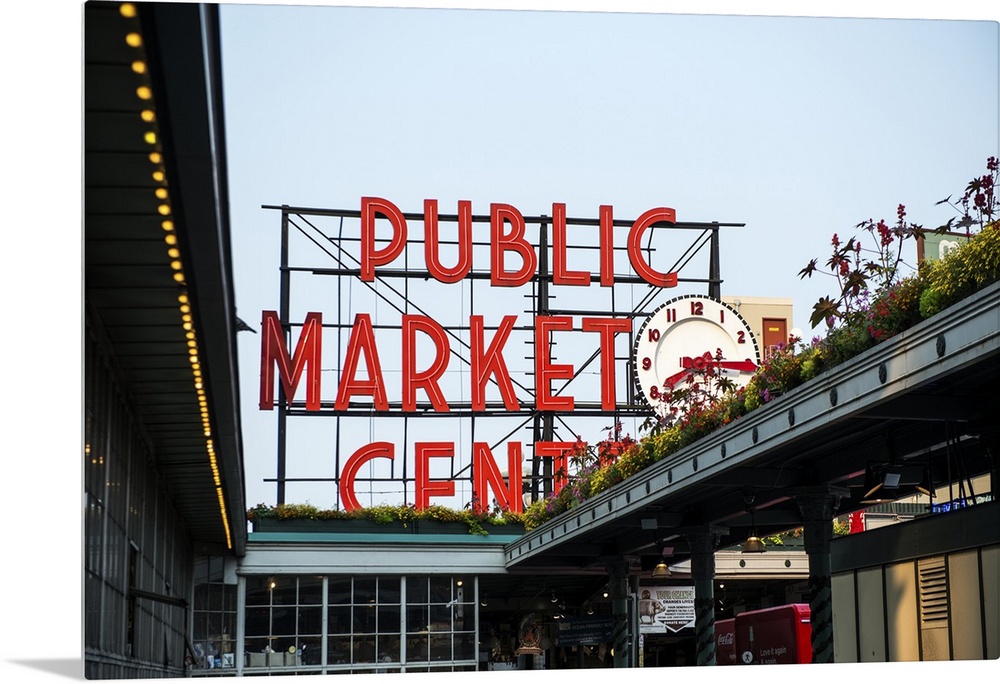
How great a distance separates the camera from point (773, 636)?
35188 mm

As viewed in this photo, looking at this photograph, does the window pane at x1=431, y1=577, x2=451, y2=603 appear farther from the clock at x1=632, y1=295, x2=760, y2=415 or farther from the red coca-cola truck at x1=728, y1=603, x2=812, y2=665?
the clock at x1=632, y1=295, x2=760, y2=415

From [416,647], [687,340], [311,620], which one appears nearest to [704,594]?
[416,647]

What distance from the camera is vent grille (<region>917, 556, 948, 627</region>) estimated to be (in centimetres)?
1672

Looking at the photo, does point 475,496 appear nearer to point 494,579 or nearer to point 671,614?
point 494,579

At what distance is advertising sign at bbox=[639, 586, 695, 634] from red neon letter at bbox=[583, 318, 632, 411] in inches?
→ 421

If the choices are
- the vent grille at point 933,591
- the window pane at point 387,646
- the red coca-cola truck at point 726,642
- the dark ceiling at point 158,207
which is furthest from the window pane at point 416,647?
the vent grille at point 933,591

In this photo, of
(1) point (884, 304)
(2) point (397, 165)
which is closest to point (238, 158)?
(2) point (397, 165)

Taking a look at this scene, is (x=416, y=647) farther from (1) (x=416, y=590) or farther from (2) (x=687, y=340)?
(2) (x=687, y=340)

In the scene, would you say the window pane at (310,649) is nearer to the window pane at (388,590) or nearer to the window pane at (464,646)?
the window pane at (388,590)

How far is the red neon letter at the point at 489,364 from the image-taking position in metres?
45.8

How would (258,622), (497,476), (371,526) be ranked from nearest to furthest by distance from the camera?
(258,622)
(371,526)
(497,476)

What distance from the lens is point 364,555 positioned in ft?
123

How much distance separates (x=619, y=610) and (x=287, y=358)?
15377 millimetres

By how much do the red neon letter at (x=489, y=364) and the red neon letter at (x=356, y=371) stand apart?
314cm
